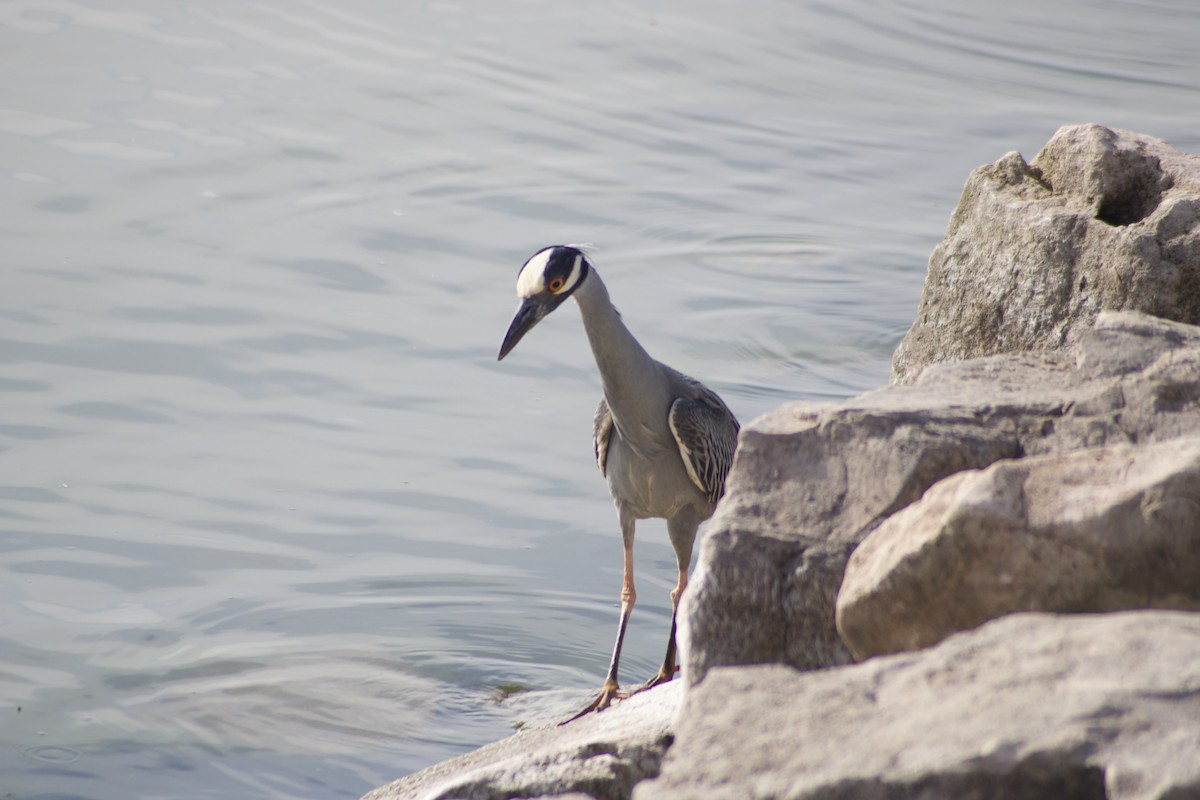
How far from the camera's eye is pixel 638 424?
15.5ft

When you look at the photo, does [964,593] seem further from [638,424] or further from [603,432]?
[603,432]

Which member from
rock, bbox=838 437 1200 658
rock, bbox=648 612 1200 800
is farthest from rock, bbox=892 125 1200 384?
rock, bbox=648 612 1200 800

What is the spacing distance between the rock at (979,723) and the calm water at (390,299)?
311cm

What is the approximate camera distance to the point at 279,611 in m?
5.96

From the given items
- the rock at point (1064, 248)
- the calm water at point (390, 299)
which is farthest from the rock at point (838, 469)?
the calm water at point (390, 299)

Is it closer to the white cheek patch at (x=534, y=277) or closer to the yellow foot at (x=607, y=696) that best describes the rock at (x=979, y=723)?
the white cheek patch at (x=534, y=277)

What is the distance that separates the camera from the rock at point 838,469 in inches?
103

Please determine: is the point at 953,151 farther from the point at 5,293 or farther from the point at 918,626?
the point at 918,626

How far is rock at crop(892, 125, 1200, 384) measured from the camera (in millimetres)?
3750


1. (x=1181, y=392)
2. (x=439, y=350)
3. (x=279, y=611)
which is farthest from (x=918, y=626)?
(x=439, y=350)

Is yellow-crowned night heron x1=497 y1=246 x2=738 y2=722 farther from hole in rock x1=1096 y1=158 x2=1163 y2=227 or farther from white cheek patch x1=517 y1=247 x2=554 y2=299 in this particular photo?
hole in rock x1=1096 y1=158 x2=1163 y2=227

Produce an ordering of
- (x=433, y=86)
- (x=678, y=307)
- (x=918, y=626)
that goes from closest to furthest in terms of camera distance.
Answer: (x=918, y=626) < (x=678, y=307) < (x=433, y=86)

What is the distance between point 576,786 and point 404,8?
11088 millimetres

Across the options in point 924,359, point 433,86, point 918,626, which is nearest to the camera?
point 918,626
